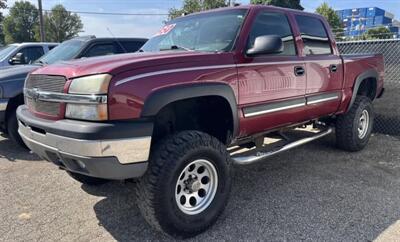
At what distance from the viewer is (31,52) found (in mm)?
9180

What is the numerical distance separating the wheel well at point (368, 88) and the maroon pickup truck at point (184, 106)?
1.64m

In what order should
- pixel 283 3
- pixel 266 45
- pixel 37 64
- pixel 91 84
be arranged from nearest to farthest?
pixel 91 84 < pixel 266 45 < pixel 37 64 < pixel 283 3

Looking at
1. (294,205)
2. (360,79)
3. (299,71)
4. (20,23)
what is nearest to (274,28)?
(299,71)

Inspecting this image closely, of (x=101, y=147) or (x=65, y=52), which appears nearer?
(x=101, y=147)

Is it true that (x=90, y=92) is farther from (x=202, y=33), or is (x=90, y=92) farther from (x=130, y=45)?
(x=130, y=45)

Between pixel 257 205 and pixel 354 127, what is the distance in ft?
8.60

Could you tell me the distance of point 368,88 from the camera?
6.21 meters

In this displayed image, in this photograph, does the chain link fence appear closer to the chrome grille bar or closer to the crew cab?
the crew cab

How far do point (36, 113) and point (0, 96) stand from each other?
2756 mm

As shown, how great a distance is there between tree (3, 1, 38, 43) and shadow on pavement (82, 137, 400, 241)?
63114mm

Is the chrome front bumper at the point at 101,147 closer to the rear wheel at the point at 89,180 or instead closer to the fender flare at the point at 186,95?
the fender flare at the point at 186,95

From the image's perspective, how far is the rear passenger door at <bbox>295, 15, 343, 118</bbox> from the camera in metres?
4.55

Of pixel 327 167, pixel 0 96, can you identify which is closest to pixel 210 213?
pixel 327 167

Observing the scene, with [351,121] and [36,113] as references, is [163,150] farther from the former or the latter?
[351,121]
